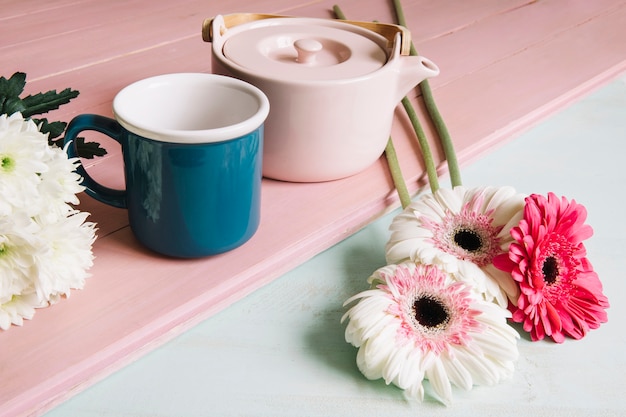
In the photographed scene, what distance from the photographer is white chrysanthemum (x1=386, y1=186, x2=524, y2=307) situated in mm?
476

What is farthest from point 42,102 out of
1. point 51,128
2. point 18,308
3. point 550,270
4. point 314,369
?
point 550,270

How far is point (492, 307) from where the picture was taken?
45 cm

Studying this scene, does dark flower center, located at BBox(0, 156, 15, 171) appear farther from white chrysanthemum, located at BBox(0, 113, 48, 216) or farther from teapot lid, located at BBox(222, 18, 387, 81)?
teapot lid, located at BBox(222, 18, 387, 81)

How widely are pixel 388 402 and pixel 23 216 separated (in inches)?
9.9

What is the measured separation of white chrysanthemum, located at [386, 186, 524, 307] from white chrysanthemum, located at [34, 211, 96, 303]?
0.70 feet

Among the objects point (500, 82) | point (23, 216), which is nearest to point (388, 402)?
point (23, 216)

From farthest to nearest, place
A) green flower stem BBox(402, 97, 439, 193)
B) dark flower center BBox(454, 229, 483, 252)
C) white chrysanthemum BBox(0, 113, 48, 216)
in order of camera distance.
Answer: green flower stem BBox(402, 97, 439, 193) < dark flower center BBox(454, 229, 483, 252) < white chrysanthemum BBox(0, 113, 48, 216)

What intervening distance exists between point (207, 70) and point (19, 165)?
398 mm

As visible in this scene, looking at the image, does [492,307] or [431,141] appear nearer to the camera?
[492,307]

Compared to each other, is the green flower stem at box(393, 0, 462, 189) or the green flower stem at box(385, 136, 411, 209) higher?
the green flower stem at box(393, 0, 462, 189)

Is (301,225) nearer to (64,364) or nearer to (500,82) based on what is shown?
(64,364)

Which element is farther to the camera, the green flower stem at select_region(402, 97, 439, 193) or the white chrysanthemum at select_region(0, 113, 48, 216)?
the green flower stem at select_region(402, 97, 439, 193)

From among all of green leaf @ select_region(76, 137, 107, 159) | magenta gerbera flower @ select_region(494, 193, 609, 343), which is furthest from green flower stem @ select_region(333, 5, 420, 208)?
green leaf @ select_region(76, 137, 107, 159)

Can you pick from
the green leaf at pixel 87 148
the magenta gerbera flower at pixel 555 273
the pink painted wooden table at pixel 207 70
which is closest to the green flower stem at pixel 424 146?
the pink painted wooden table at pixel 207 70
